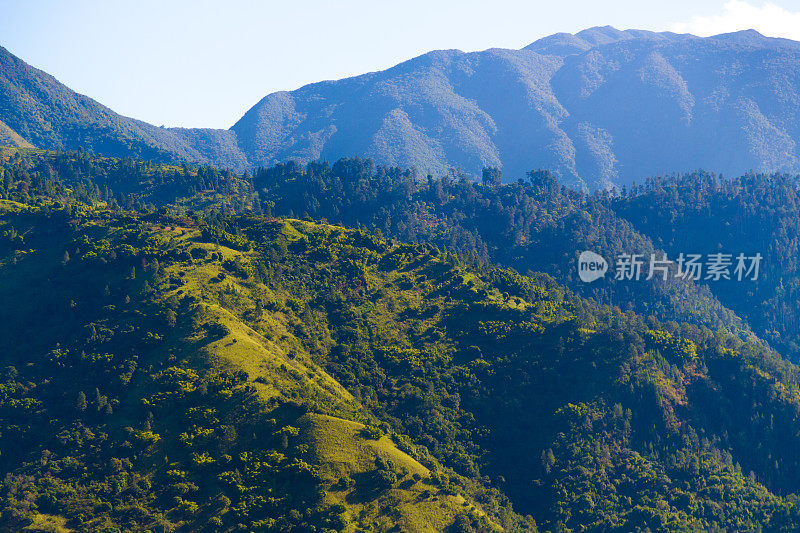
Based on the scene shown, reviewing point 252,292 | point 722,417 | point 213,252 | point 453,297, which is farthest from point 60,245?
point 722,417

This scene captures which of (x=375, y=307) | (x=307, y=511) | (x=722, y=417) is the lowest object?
(x=722, y=417)

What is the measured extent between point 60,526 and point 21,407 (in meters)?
26.9

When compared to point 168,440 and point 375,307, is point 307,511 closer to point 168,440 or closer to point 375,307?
point 168,440

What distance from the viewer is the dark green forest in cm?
9444

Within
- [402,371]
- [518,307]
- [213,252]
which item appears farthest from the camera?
[518,307]

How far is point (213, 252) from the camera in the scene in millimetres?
147500

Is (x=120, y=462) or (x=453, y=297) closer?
(x=120, y=462)

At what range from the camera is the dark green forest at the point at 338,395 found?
94438 millimetres

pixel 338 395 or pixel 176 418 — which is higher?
pixel 176 418

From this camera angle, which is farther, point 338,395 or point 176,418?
point 338,395

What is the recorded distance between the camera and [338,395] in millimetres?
118438

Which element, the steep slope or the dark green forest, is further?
the dark green forest

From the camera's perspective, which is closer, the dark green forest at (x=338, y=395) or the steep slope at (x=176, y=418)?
the steep slope at (x=176, y=418)

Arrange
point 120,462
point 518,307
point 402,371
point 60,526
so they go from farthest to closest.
A: point 518,307, point 402,371, point 120,462, point 60,526
